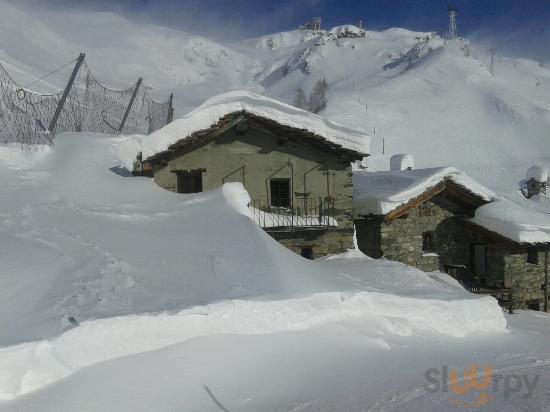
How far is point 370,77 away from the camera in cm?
8344

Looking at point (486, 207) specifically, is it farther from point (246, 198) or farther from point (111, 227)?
point (111, 227)

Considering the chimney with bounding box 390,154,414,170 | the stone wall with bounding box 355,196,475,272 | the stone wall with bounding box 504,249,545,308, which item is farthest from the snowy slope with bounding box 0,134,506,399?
the chimney with bounding box 390,154,414,170

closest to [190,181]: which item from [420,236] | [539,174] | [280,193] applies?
[280,193]

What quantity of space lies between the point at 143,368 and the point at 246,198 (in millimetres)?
6888

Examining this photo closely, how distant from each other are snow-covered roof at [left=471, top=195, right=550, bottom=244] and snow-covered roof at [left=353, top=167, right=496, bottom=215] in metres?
0.53

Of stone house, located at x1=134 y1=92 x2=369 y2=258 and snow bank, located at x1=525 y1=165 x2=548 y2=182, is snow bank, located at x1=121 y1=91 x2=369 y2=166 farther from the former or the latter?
snow bank, located at x1=525 y1=165 x2=548 y2=182

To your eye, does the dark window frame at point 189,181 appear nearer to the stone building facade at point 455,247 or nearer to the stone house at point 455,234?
the stone house at point 455,234

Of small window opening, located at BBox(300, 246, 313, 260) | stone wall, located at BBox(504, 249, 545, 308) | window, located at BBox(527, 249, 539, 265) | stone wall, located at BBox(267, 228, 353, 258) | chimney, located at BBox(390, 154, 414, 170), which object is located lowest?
stone wall, located at BBox(504, 249, 545, 308)

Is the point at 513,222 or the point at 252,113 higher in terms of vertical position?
the point at 252,113

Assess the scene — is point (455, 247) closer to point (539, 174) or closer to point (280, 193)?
point (280, 193)

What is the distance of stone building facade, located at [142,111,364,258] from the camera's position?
13469 mm

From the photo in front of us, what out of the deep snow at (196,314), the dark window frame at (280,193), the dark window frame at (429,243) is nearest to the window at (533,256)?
the deep snow at (196,314)

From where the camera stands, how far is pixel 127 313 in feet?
17.5

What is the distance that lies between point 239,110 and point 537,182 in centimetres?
1909
